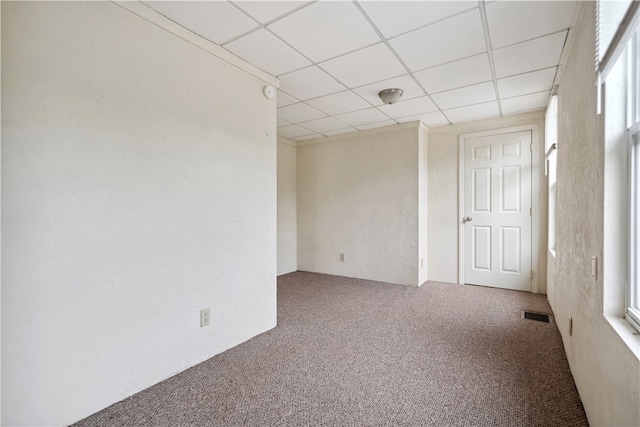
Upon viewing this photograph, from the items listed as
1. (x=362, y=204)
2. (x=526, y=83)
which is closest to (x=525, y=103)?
(x=526, y=83)

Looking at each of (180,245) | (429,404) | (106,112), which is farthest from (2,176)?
(429,404)

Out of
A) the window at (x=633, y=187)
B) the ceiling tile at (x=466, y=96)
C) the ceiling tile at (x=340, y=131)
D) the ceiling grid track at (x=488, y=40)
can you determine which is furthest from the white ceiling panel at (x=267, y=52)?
the ceiling tile at (x=340, y=131)

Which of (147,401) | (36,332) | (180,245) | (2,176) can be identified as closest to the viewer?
(2,176)

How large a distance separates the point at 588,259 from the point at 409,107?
2446mm

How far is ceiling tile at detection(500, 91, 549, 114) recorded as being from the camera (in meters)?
3.11

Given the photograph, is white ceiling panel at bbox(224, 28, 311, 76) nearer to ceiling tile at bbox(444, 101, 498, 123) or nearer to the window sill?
ceiling tile at bbox(444, 101, 498, 123)

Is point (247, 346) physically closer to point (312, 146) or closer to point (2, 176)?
point (2, 176)

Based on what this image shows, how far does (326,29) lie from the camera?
76.7 inches

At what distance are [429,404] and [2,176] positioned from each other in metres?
2.38

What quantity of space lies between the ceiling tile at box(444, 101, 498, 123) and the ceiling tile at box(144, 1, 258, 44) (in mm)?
2680

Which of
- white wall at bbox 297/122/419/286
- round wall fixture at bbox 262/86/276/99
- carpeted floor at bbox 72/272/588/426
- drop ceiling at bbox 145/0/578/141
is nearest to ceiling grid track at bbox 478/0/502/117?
drop ceiling at bbox 145/0/578/141

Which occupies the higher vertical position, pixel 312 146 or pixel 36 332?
pixel 312 146

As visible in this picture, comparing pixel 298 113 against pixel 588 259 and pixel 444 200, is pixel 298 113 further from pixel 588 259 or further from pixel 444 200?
pixel 588 259

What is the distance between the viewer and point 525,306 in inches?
127
